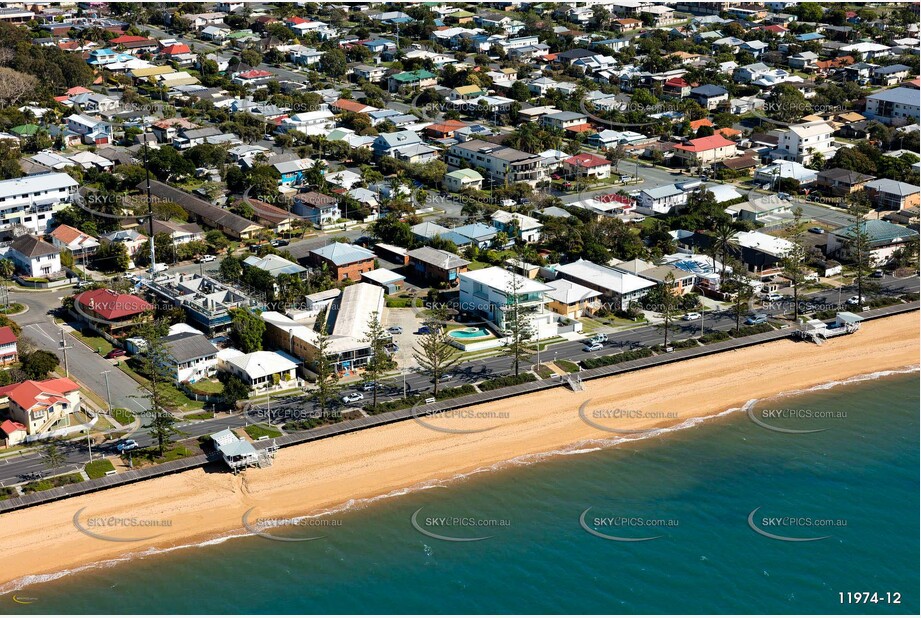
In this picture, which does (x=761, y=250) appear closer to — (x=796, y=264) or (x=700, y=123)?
(x=796, y=264)

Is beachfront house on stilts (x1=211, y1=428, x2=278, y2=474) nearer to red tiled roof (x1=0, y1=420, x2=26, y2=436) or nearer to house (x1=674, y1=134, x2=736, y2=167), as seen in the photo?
red tiled roof (x1=0, y1=420, x2=26, y2=436)

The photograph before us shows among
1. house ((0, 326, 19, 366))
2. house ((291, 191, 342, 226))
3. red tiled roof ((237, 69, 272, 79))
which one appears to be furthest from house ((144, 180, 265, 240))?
red tiled roof ((237, 69, 272, 79))

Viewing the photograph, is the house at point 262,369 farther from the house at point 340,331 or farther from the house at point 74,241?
the house at point 74,241

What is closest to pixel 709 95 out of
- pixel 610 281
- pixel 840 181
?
pixel 840 181

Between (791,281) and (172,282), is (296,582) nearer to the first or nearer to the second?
(172,282)

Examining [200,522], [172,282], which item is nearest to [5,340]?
[172,282]
